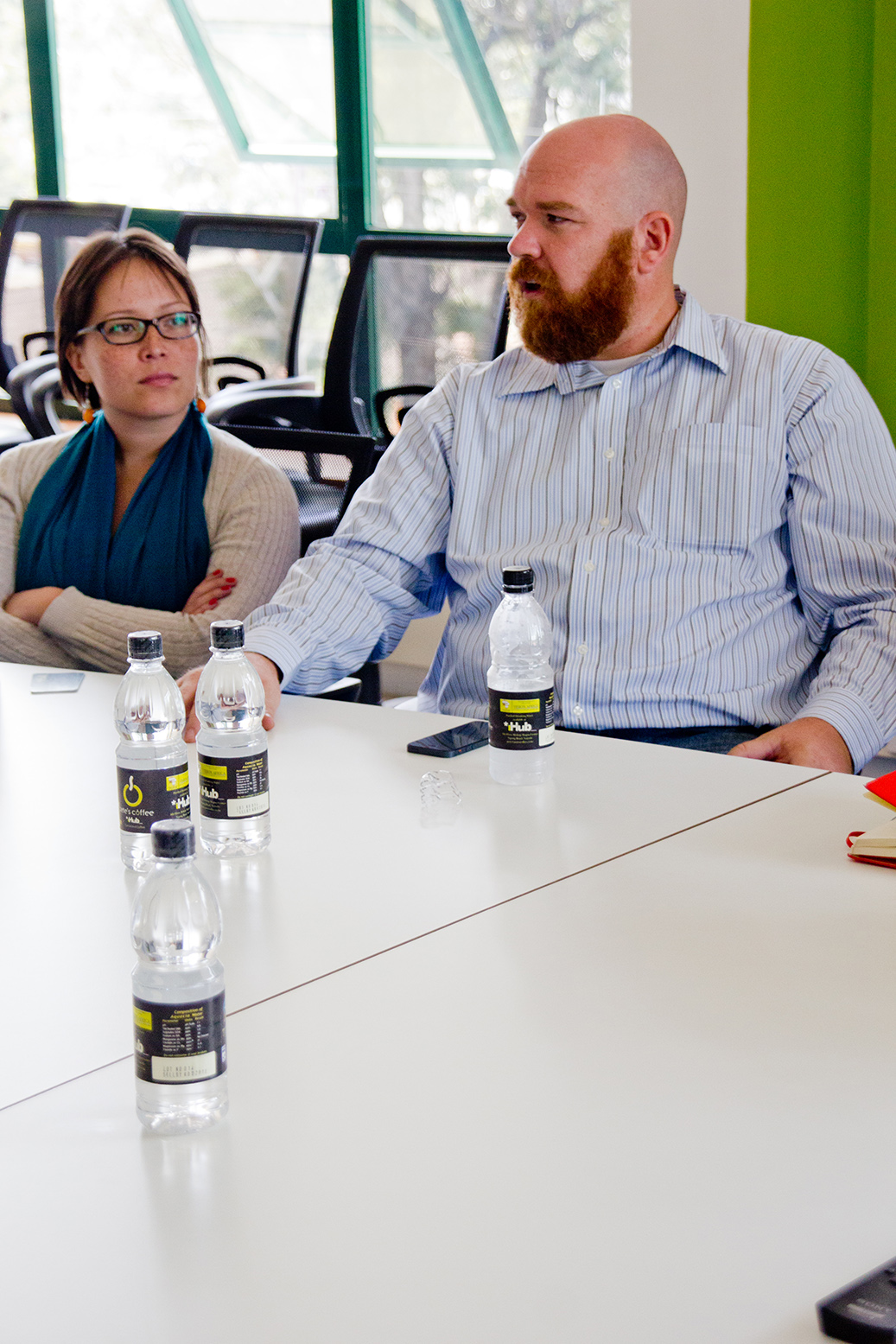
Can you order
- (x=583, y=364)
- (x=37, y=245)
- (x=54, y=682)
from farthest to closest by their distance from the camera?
(x=37, y=245), (x=583, y=364), (x=54, y=682)

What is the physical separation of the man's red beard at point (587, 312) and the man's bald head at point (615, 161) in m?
0.05

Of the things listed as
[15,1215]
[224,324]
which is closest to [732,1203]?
[15,1215]

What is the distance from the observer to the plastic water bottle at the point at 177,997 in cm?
88

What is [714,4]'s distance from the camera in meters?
2.76

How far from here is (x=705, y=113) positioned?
282 centimetres

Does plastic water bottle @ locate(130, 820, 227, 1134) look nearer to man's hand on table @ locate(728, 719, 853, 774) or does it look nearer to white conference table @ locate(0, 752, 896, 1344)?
white conference table @ locate(0, 752, 896, 1344)

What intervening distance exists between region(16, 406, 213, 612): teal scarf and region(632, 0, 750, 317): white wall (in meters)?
1.03

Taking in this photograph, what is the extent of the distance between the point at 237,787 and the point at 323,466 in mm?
1551

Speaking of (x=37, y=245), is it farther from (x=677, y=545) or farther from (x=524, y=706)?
(x=524, y=706)

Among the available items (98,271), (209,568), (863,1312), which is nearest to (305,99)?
(98,271)

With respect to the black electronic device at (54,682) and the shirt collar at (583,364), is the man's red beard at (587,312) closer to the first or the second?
the shirt collar at (583,364)

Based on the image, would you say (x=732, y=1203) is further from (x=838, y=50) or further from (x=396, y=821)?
(x=838, y=50)

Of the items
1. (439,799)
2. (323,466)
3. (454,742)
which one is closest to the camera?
(439,799)

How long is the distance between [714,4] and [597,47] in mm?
2434
